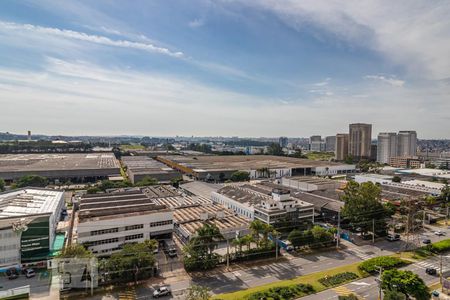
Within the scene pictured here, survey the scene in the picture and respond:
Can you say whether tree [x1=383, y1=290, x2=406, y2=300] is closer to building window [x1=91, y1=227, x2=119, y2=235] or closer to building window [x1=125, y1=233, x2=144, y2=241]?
building window [x1=125, y1=233, x2=144, y2=241]


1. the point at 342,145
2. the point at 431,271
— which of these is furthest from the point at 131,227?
the point at 342,145

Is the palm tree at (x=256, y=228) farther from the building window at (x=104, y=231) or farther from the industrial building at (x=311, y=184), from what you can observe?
the industrial building at (x=311, y=184)

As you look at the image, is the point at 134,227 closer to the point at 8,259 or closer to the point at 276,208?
the point at 8,259

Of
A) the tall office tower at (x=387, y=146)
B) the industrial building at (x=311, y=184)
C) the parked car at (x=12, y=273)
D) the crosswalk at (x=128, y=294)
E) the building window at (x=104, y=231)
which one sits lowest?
→ the crosswalk at (x=128, y=294)

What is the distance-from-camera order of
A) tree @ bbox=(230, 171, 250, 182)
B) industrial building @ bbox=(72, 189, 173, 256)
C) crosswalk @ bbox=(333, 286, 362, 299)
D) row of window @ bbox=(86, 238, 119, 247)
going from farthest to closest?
tree @ bbox=(230, 171, 250, 182)
industrial building @ bbox=(72, 189, 173, 256)
row of window @ bbox=(86, 238, 119, 247)
crosswalk @ bbox=(333, 286, 362, 299)

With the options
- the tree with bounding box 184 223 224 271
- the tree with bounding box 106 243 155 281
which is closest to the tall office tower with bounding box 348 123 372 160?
the tree with bounding box 184 223 224 271

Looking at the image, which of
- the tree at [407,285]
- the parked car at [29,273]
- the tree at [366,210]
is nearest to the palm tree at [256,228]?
the tree at [407,285]

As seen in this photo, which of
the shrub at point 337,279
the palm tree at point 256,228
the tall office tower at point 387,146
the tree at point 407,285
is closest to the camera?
the tree at point 407,285
